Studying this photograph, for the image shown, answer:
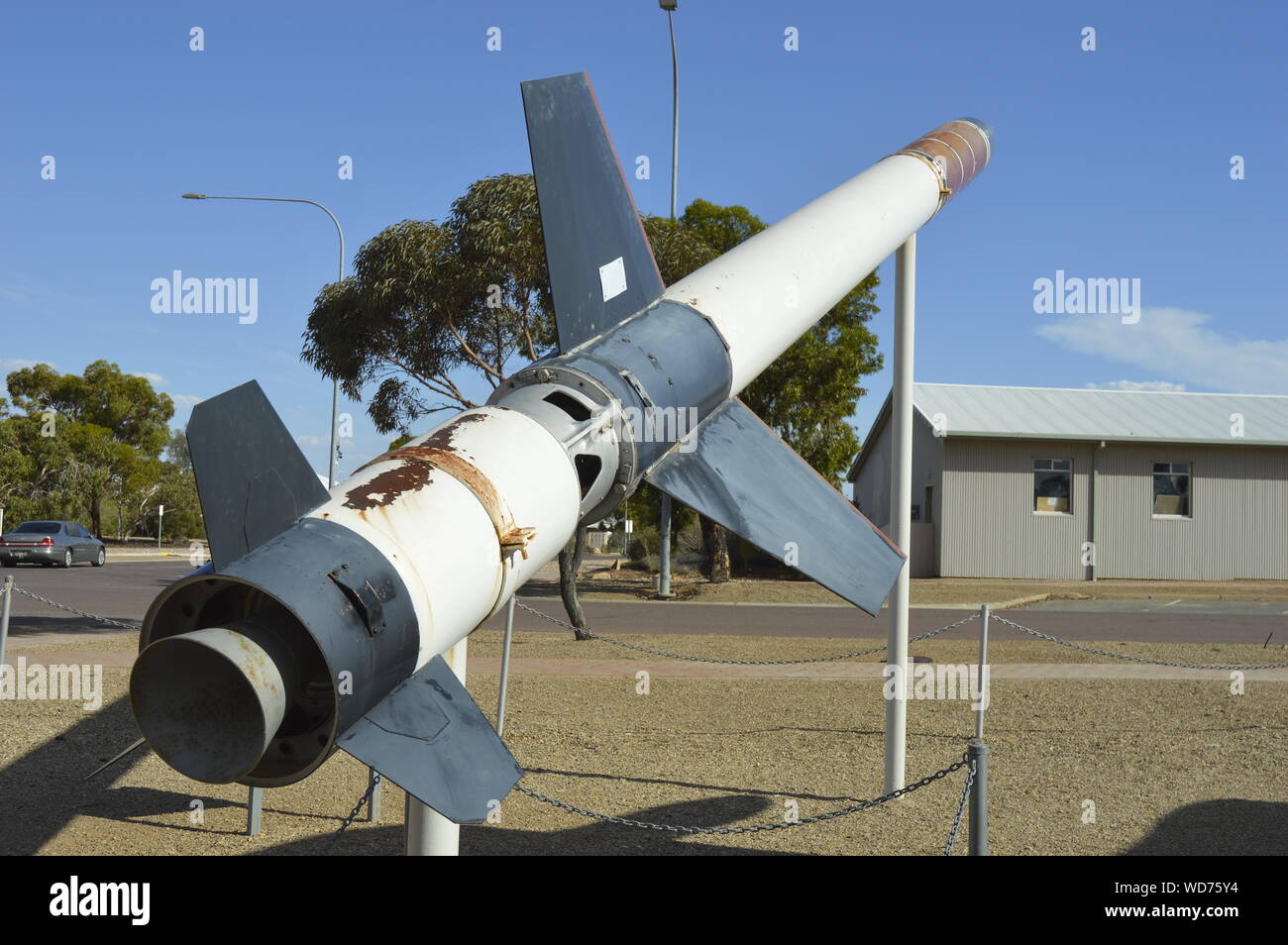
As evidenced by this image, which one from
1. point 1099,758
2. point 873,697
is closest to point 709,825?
point 1099,758

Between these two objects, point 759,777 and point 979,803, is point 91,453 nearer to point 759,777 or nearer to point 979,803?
point 759,777

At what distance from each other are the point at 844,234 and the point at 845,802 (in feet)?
12.6

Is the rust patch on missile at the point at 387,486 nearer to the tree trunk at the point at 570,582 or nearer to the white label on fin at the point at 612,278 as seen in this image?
the white label on fin at the point at 612,278

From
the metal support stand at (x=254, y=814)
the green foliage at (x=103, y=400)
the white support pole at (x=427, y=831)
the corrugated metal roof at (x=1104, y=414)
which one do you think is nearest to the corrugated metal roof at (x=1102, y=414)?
the corrugated metal roof at (x=1104, y=414)

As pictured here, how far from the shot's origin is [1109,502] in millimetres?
25344

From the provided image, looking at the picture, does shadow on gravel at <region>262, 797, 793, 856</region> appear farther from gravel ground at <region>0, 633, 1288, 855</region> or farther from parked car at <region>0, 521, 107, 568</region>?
parked car at <region>0, 521, 107, 568</region>

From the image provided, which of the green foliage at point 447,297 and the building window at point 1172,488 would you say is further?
the building window at point 1172,488

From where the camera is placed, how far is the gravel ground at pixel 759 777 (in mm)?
5844

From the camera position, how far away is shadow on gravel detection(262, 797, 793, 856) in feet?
18.5

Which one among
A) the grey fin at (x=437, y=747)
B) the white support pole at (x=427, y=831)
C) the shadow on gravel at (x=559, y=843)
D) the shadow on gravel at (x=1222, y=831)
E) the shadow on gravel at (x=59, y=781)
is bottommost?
the shadow on gravel at (x=59, y=781)

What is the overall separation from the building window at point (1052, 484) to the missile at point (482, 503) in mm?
22520

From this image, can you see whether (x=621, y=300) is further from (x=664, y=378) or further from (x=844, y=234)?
(x=844, y=234)

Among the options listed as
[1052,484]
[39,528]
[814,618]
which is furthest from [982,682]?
[39,528]

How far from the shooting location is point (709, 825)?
6.16 m
